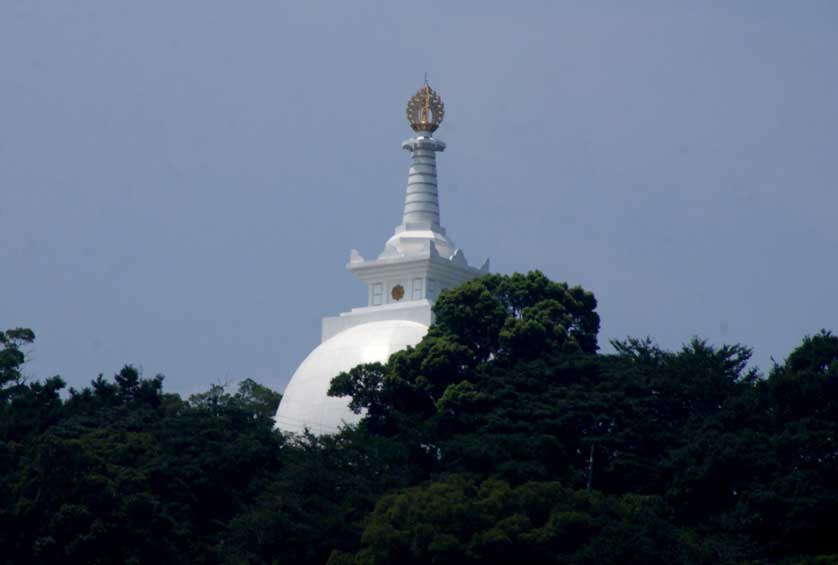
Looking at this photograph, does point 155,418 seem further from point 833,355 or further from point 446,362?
point 833,355

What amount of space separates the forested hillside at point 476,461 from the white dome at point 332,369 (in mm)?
2295

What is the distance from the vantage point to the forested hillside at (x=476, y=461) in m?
45.8

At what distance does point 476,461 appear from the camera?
48688 millimetres

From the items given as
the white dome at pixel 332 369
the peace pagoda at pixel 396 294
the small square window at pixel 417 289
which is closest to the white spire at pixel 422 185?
the peace pagoda at pixel 396 294

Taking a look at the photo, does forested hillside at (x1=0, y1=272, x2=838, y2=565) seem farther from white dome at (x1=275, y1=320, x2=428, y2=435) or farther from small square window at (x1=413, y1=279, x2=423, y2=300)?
small square window at (x1=413, y1=279, x2=423, y2=300)

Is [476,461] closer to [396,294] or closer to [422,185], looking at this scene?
[396,294]

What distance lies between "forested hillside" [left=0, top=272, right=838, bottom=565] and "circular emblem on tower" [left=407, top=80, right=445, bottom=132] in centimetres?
972

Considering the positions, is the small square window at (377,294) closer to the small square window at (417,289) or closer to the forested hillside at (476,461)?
the small square window at (417,289)

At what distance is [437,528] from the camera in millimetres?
45469

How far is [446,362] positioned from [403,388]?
133 cm

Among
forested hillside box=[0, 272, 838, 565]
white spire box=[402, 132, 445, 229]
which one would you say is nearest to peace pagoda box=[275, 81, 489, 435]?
white spire box=[402, 132, 445, 229]

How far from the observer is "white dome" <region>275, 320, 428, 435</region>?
56.9 meters

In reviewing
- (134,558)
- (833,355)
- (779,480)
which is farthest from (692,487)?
(134,558)

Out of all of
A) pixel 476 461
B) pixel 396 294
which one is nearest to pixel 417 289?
pixel 396 294
